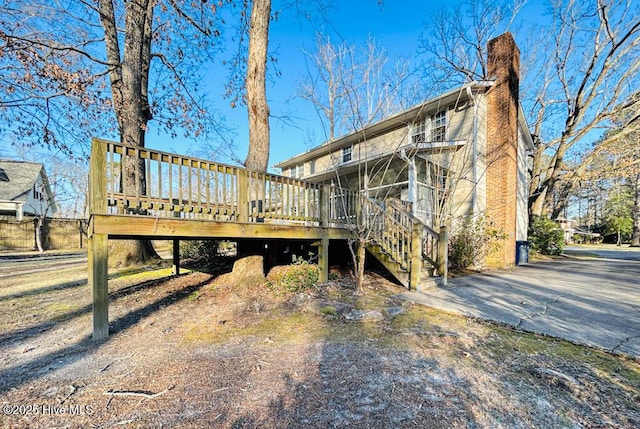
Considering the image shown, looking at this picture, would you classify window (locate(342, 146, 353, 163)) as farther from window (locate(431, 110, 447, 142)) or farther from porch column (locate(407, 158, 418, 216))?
porch column (locate(407, 158, 418, 216))

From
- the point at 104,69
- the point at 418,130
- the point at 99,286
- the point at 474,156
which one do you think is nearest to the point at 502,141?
the point at 474,156

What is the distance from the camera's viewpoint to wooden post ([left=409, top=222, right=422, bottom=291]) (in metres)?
5.46

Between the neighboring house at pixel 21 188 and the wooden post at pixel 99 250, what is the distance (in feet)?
71.2

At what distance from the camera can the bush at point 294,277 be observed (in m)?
5.33

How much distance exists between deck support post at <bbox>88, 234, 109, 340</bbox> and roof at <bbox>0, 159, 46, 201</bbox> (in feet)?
85.8

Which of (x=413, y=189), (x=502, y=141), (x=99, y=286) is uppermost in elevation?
(x=502, y=141)

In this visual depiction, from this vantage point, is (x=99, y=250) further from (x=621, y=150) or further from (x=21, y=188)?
(x=21, y=188)

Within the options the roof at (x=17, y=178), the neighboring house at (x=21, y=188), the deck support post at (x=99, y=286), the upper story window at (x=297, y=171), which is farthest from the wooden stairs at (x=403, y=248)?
the roof at (x=17, y=178)

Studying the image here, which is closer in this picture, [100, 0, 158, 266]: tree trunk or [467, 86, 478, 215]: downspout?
[100, 0, 158, 266]: tree trunk

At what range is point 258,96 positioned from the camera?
623 centimetres

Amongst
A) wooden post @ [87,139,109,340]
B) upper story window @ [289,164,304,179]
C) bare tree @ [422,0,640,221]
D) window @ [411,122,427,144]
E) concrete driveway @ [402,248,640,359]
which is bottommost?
concrete driveway @ [402,248,640,359]

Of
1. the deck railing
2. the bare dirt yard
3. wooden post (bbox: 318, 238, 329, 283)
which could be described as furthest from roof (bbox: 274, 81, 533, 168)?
the bare dirt yard

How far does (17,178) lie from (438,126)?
30991mm

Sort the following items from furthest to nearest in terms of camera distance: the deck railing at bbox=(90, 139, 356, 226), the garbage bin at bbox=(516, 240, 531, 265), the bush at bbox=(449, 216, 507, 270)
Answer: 1. the garbage bin at bbox=(516, 240, 531, 265)
2. the bush at bbox=(449, 216, 507, 270)
3. the deck railing at bbox=(90, 139, 356, 226)
